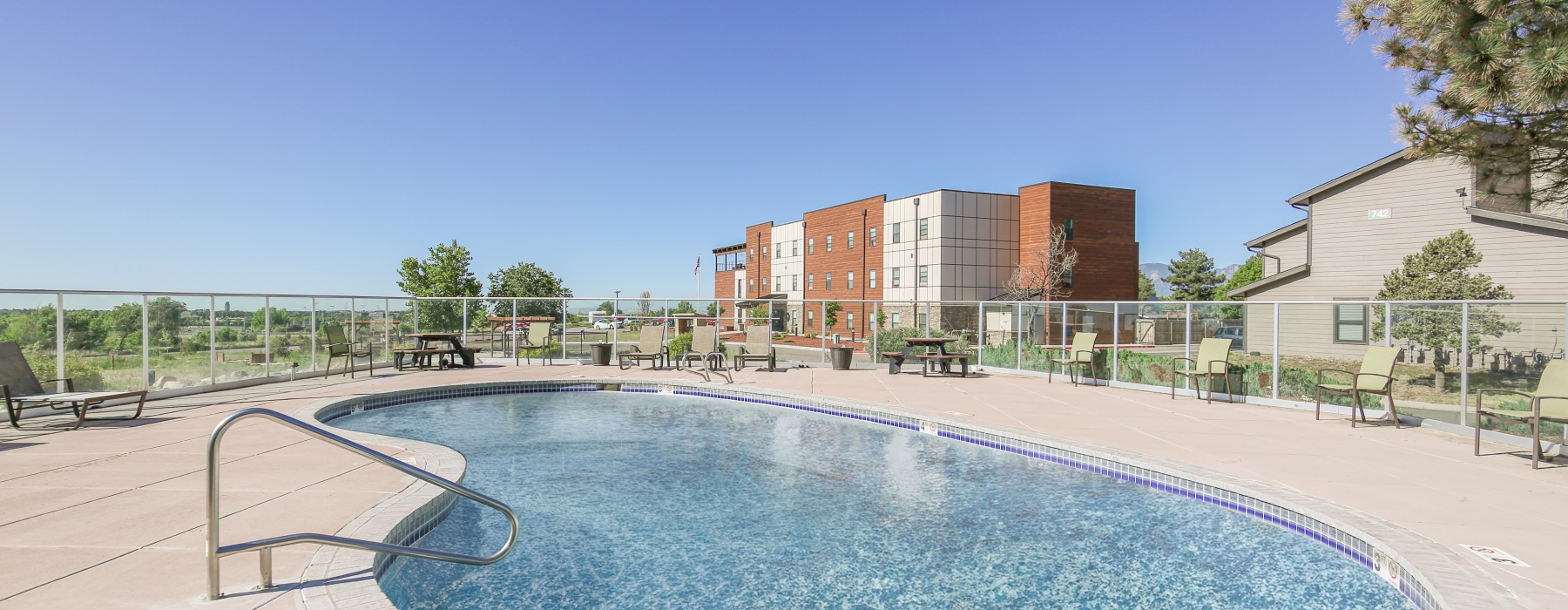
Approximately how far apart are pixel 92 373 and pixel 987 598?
10.1m

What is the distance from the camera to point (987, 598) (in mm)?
3508

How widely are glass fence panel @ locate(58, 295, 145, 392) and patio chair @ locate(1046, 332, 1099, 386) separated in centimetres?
1238

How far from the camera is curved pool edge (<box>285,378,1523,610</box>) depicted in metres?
2.83

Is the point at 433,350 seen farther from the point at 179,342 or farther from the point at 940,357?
the point at 940,357

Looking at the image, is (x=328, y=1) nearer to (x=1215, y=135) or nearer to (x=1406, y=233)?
(x=1215, y=135)

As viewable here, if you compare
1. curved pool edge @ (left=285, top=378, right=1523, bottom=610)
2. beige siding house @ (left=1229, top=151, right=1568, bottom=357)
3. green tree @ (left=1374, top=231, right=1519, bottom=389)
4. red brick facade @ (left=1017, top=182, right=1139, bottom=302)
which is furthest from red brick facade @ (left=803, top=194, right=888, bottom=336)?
curved pool edge @ (left=285, top=378, right=1523, bottom=610)

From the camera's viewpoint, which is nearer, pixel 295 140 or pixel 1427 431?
pixel 1427 431

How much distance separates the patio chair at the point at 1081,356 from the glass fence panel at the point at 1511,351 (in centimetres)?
442

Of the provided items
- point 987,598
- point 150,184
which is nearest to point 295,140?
point 150,184

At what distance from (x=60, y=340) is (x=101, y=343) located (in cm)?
76

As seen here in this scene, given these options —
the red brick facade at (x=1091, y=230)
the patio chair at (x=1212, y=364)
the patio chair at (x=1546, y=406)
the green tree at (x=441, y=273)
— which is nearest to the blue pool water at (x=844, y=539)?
the patio chair at (x=1546, y=406)

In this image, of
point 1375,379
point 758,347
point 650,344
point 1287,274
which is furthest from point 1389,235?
point 650,344

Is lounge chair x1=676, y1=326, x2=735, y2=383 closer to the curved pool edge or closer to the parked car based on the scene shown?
the curved pool edge

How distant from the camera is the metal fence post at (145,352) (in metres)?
8.24
